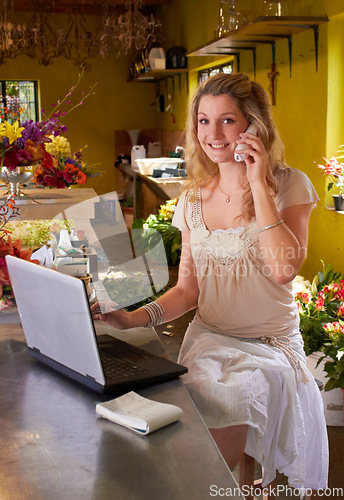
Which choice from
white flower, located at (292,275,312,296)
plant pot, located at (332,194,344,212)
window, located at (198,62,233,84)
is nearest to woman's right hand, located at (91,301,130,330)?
white flower, located at (292,275,312,296)

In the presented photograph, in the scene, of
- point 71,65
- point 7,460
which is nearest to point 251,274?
point 7,460

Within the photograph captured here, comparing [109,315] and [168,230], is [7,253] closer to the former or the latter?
[109,315]

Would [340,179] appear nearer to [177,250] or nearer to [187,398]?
[177,250]

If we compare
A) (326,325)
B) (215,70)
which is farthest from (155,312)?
(215,70)

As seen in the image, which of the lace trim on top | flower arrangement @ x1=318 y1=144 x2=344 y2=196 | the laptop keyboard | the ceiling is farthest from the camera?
the ceiling

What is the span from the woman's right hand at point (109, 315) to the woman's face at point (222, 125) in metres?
0.58

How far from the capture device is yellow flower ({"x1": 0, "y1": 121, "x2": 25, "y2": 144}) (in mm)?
2219

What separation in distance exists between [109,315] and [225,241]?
0.47 m

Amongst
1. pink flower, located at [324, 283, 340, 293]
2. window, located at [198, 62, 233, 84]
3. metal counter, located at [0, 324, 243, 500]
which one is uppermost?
window, located at [198, 62, 233, 84]

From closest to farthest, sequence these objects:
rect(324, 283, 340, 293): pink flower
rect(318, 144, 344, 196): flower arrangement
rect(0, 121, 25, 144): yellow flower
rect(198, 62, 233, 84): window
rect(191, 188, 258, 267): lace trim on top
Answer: rect(191, 188, 258, 267): lace trim on top < rect(0, 121, 25, 144): yellow flower < rect(324, 283, 340, 293): pink flower < rect(318, 144, 344, 196): flower arrangement < rect(198, 62, 233, 84): window

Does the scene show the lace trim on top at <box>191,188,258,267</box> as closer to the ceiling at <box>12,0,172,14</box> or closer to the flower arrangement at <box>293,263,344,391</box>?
the flower arrangement at <box>293,263,344,391</box>

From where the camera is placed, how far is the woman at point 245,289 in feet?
5.19

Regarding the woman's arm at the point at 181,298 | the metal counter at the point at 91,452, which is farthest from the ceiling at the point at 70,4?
the metal counter at the point at 91,452

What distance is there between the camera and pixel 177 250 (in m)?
5.52
